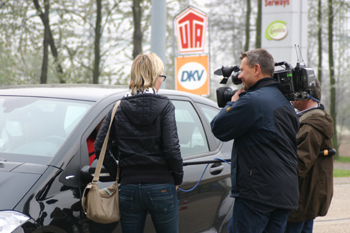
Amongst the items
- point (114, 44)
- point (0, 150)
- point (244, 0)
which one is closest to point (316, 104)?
point (0, 150)

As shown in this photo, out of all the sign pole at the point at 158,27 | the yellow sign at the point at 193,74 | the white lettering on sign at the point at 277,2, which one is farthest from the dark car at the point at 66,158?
the white lettering on sign at the point at 277,2

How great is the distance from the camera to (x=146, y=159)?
2664 mm

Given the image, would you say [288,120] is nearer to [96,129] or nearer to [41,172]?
[96,129]

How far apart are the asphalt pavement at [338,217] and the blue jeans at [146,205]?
371 centimetres

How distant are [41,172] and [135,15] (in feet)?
45.6

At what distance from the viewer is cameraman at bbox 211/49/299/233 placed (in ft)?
8.84

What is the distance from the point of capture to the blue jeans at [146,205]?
2674 millimetres

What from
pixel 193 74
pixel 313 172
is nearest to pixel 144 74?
pixel 313 172

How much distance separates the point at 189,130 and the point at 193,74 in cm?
488

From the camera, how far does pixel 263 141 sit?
2721 mm

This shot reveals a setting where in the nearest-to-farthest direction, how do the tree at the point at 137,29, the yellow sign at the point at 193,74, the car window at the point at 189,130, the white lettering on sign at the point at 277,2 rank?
the car window at the point at 189,130 < the yellow sign at the point at 193,74 < the white lettering on sign at the point at 277,2 < the tree at the point at 137,29

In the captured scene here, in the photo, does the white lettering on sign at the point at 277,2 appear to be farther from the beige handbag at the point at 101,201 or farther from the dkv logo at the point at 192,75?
the beige handbag at the point at 101,201

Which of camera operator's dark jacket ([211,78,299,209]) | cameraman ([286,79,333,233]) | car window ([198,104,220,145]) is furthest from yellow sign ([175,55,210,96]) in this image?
camera operator's dark jacket ([211,78,299,209])

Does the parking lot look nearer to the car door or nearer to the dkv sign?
the car door
